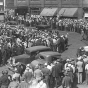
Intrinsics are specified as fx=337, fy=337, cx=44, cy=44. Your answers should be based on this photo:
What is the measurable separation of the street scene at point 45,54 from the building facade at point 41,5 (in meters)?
1.01

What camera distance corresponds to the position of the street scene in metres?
17.8

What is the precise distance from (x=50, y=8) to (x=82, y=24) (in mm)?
23145

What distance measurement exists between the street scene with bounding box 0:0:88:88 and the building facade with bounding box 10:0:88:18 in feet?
3.31

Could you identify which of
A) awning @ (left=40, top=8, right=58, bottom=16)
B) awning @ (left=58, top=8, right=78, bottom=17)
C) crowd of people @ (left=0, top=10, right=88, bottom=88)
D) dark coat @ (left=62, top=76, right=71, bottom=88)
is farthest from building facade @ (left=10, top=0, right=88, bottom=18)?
dark coat @ (left=62, top=76, right=71, bottom=88)

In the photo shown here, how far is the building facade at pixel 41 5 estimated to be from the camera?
62.9 metres

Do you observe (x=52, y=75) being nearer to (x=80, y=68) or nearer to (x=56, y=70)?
(x=56, y=70)

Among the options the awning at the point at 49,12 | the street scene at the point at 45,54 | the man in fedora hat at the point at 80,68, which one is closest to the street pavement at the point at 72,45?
the street scene at the point at 45,54

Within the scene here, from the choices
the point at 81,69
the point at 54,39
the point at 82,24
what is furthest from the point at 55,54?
the point at 82,24

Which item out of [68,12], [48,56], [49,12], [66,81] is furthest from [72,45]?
[49,12]

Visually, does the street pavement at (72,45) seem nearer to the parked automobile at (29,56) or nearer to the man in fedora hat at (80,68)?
the parked automobile at (29,56)

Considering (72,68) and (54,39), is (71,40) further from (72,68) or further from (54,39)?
(72,68)

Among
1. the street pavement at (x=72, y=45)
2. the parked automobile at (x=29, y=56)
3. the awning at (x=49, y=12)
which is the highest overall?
the awning at (x=49, y=12)

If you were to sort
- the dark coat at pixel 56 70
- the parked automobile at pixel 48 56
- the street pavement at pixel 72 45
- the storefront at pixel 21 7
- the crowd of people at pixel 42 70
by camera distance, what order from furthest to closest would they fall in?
the storefront at pixel 21 7 → the street pavement at pixel 72 45 → the parked automobile at pixel 48 56 → the dark coat at pixel 56 70 → the crowd of people at pixel 42 70

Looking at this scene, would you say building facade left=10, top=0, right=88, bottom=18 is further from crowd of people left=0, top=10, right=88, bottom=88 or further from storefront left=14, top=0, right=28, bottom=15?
crowd of people left=0, top=10, right=88, bottom=88
